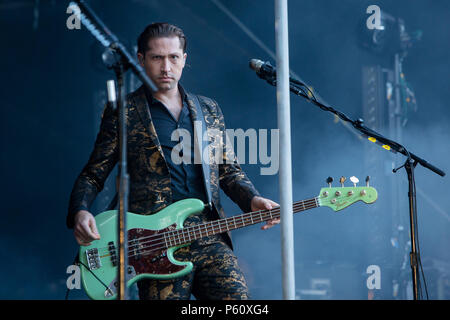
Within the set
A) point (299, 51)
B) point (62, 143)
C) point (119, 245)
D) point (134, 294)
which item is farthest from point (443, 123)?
point (119, 245)

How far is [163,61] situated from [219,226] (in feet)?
2.77

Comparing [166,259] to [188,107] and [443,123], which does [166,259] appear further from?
[443,123]

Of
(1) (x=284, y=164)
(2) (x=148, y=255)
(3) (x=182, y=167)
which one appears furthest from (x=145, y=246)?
(1) (x=284, y=164)

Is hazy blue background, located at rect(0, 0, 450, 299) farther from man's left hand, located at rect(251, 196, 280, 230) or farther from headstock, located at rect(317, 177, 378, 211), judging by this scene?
man's left hand, located at rect(251, 196, 280, 230)

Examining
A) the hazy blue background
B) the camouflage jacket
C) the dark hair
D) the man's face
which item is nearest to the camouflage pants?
the camouflage jacket

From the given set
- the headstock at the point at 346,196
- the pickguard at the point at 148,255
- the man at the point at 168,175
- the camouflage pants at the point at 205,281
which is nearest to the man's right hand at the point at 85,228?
the man at the point at 168,175

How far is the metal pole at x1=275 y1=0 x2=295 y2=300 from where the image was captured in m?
1.90

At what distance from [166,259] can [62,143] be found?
11.4ft

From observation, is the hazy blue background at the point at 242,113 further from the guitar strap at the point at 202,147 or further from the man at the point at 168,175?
the guitar strap at the point at 202,147

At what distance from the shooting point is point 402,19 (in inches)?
215

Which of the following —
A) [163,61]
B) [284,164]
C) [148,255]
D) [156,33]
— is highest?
[156,33]

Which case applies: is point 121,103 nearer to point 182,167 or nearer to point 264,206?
point 182,167

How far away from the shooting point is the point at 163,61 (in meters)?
2.69

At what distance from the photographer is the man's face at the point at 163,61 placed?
269 cm
